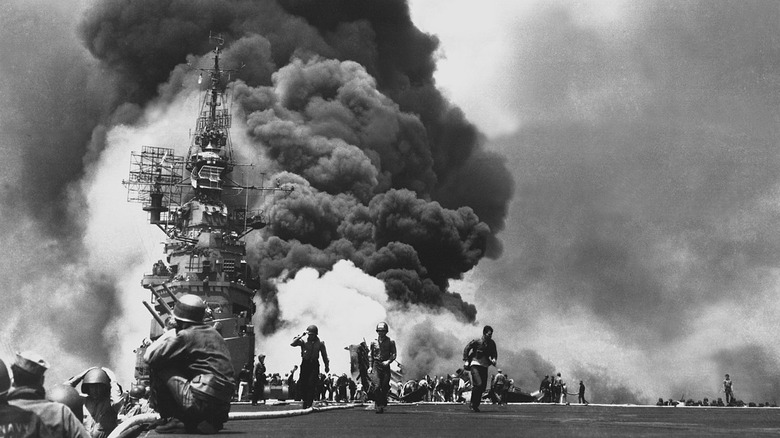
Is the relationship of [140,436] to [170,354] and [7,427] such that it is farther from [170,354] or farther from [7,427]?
[7,427]

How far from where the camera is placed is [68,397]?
1020 centimetres

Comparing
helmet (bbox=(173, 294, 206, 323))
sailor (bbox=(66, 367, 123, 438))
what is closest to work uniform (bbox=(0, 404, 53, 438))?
helmet (bbox=(173, 294, 206, 323))

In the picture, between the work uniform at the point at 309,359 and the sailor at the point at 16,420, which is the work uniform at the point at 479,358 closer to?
the work uniform at the point at 309,359

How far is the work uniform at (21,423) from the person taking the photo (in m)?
6.34

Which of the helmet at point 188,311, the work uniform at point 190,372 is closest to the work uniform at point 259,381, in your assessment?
the work uniform at point 190,372

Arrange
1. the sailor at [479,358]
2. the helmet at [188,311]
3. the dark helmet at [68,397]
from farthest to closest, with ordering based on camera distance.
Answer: the sailor at [479,358], the dark helmet at [68,397], the helmet at [188,311]

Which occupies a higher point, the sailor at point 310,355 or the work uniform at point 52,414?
the sailor at point 310,355

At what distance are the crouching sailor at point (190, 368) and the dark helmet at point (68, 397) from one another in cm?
85

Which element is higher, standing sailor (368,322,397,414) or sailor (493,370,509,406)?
sailor (493,370,509,406)

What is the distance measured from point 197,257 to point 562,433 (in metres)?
47.9

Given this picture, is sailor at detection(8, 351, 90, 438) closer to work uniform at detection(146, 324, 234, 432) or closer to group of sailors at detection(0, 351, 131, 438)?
group of sailors at detection(0, 351, 131, 438)

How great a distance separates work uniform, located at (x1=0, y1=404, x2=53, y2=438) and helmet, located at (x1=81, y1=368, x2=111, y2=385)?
5460 mm

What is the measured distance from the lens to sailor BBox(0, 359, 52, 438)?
20.8 ft

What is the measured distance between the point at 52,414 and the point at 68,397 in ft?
12.8
